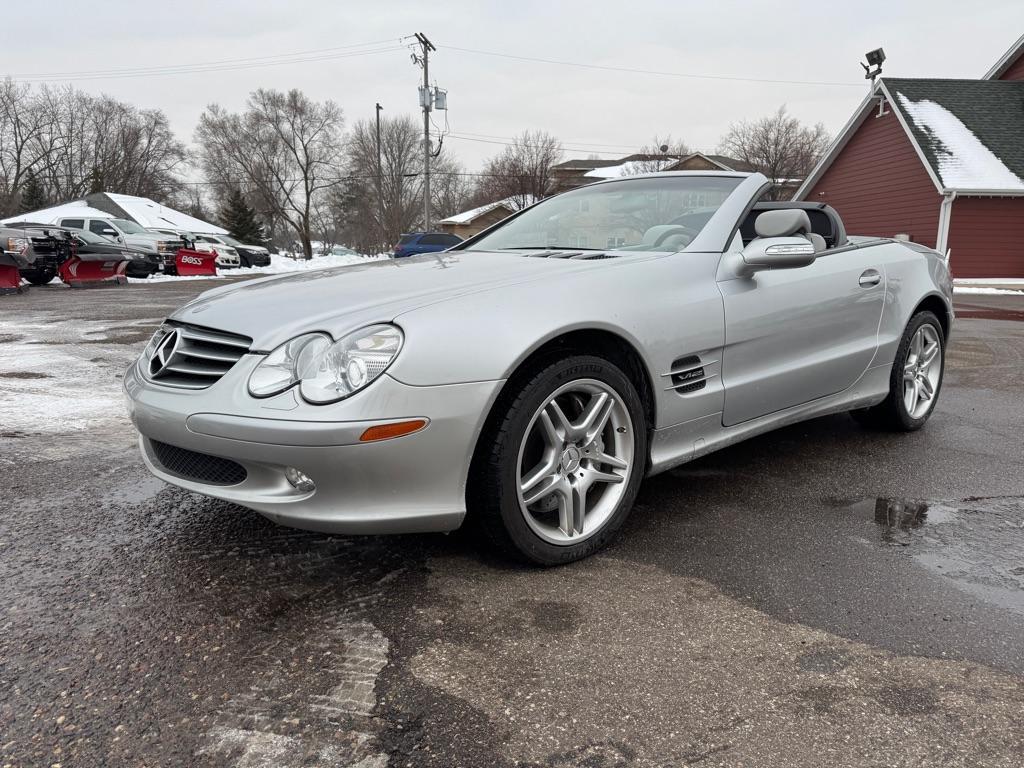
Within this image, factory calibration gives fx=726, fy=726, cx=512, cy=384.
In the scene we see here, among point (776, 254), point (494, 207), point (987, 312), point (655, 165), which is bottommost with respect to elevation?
point (987, 312)

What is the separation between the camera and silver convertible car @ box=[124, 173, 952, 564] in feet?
6.92

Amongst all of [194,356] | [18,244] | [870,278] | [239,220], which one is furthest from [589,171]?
[194,356]

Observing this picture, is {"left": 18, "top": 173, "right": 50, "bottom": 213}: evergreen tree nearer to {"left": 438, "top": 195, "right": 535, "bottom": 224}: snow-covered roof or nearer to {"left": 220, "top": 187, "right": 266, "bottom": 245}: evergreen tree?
{"left": 220, "top": 187, "right": 266, "bottom": 245}: evergreen tree

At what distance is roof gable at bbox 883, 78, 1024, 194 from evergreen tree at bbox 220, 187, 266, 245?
135 feet

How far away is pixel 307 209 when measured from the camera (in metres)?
49.2

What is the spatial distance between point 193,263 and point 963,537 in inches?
905

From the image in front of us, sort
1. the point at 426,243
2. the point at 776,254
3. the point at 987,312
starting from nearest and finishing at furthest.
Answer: the point at 776,254
the point at 987,312
the point at 426,243

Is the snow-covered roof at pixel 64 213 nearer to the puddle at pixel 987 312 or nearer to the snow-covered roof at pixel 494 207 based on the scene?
the snow-covered roof at pixel 494 207

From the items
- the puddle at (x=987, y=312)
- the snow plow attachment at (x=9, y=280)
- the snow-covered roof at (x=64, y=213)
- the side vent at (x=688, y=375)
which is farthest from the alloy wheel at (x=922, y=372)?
the snow-covered roof at (x=64, y=213)

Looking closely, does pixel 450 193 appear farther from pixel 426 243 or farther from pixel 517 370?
pixel 517 370

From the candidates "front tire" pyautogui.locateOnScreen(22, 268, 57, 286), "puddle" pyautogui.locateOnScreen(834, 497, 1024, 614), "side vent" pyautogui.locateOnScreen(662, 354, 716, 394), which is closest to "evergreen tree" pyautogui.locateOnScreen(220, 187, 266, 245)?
"front tire" pyautogui.locateOnScreen(22, 268, 57, 286)

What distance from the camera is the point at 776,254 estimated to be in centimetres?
289

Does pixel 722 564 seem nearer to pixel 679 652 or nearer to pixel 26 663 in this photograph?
pixel 679 652

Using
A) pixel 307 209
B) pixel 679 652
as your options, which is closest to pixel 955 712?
pixel 679 652
